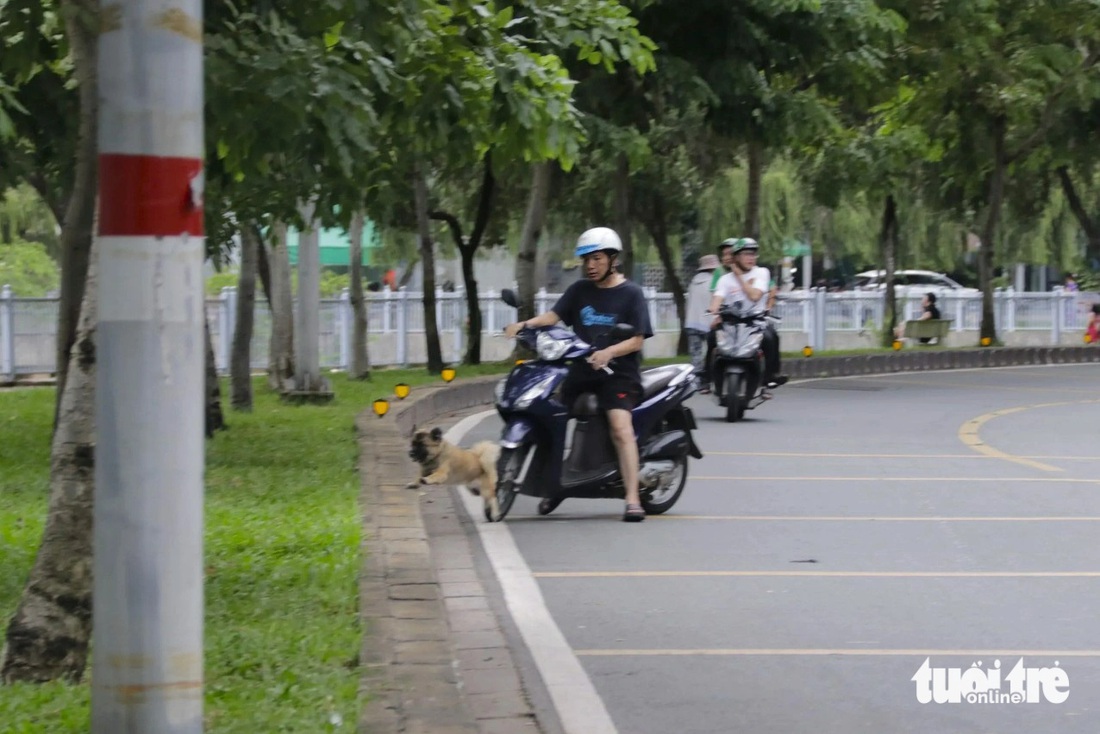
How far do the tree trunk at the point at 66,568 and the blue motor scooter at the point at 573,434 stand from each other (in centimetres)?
440

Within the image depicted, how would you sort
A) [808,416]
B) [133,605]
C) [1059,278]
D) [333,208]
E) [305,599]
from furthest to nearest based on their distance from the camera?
[1059,278], [808,416], [333,208], [305,599], [133,605]

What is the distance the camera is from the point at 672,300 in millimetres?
39188

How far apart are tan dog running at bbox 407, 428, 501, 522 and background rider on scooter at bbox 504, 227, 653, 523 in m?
0.70

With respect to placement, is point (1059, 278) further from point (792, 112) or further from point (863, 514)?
point (863, 514)

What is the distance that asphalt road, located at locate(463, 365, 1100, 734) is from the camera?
6.50 meters

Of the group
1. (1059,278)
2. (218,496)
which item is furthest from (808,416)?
(1059,278)

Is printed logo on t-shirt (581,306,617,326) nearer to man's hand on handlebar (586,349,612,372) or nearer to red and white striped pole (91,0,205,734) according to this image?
man's hand on handlebar (586,349,612,372)

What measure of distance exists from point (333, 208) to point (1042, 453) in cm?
656

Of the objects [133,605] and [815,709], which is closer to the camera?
[133,605]

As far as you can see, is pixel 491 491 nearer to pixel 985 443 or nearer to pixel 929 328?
pixel 985 443

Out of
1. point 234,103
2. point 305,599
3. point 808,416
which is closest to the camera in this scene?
point 305,599

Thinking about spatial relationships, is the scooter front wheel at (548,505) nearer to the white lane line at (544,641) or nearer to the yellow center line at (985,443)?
the white lane line at (544,641)

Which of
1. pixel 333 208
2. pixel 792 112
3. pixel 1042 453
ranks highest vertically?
pixel 792 112

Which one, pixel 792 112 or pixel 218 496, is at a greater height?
pixel 792 112
